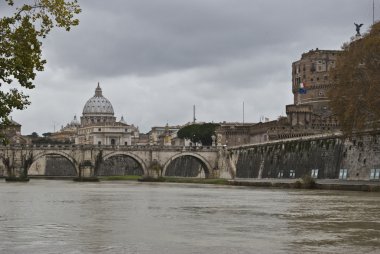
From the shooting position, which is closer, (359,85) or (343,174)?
(359,85)

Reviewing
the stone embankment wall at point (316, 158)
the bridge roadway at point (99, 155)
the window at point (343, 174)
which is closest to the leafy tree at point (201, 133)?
the bridge roadway at point (99, 155)

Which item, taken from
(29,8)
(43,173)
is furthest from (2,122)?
(43,173)

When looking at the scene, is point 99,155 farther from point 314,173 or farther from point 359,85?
point 359,85

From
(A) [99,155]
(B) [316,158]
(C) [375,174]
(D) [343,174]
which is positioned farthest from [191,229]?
(A) [99,155]

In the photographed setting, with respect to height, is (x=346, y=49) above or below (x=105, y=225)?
above

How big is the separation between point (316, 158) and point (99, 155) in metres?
39.9

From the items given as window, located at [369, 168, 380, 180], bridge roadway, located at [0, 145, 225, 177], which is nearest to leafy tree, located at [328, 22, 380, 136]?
window, located at [369, 168, 380, 180]

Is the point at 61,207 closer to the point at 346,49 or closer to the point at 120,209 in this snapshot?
the point at 120,209

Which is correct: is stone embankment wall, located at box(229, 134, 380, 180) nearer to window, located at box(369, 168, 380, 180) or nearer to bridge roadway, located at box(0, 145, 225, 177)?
window, located at box(369, 168, 380, 180)

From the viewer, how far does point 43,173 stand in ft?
434

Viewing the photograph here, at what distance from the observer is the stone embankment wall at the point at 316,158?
55812mm

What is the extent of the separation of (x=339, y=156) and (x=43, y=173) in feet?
265

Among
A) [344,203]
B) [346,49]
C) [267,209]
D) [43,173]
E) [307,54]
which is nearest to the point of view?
[267,209]

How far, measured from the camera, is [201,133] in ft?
449
